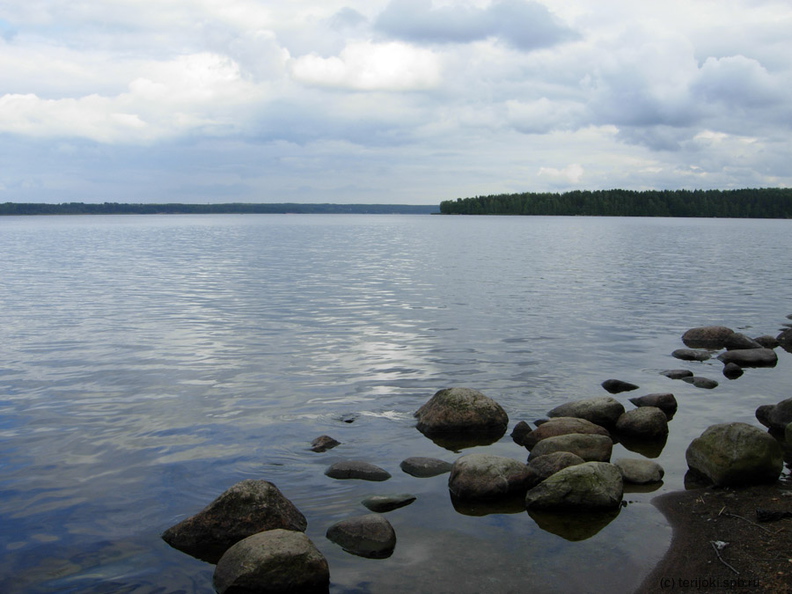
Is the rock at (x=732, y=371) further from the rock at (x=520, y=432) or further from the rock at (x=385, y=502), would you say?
the rock at (x=385, y=502)

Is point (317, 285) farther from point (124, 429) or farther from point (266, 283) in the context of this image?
point (124, 429)

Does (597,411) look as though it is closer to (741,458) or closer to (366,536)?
(741,458)

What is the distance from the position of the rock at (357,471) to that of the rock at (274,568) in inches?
114

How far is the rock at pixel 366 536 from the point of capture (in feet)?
27.9

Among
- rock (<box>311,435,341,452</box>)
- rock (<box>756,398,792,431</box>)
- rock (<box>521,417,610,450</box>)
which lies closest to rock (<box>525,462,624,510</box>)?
rock (<box>521,417,610,450</box>)

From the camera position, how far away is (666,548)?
8.53 metres

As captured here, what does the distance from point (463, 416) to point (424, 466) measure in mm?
2139

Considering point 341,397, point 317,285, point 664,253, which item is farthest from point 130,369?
point 664,253

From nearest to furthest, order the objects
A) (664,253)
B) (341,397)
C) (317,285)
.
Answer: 1. (341,397)
2. (317,285)
3. (664,253)

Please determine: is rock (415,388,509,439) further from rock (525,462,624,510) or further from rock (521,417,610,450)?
rock (525,462,624,510)

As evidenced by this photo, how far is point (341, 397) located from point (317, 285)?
22352mm

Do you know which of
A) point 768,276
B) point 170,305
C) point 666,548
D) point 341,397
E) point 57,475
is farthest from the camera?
point 768,276

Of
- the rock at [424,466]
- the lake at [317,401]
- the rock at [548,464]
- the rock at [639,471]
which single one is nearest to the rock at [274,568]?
the lake at [317,401]

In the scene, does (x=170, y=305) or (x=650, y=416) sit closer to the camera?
(x=650, y=416)
